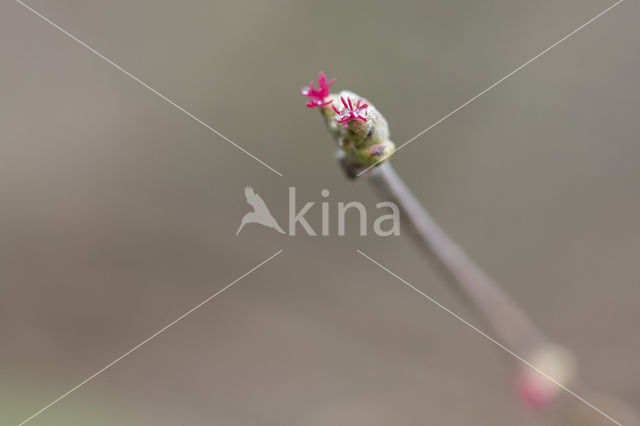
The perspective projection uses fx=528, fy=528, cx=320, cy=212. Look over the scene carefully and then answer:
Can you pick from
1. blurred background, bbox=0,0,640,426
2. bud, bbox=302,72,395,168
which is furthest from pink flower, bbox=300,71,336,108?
A: blurred background, bbox=0,0,640,426

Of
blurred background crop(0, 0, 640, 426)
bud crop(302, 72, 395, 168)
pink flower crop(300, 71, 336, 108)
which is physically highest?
blurred background crop(0, 0, 640, 426)

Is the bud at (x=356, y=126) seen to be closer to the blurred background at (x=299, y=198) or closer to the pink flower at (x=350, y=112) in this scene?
the pink flower at (x=350, y=112)

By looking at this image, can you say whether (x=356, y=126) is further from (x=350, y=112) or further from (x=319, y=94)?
(x=319, y=94)

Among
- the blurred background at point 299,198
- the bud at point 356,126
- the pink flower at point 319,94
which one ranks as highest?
the blurred background at point 299,198

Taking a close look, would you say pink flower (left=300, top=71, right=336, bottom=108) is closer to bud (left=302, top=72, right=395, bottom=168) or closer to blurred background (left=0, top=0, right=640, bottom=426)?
bud (left=302, top=72, right=395, bottom=168)

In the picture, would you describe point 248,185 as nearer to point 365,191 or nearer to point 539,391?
point 365,191

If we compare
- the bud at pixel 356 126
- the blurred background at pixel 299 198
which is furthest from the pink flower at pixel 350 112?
the blurred background at pixel 299 198

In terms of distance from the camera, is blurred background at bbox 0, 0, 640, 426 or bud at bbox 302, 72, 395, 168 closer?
bud at bbox 302, 72, 395, 168

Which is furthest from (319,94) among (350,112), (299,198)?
(299,198)
